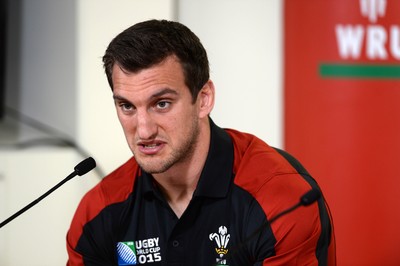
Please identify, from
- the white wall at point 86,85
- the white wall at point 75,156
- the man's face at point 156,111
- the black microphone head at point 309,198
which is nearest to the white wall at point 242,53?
the white wall at point 86,85

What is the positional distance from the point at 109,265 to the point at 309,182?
1.44 ft

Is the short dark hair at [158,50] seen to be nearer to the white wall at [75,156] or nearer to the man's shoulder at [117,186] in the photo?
the man's shoulder at [117,186]

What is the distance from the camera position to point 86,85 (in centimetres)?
212

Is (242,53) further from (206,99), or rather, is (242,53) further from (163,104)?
(163,104)

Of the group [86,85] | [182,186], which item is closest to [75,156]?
[86,85]

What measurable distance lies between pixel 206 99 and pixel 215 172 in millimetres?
150

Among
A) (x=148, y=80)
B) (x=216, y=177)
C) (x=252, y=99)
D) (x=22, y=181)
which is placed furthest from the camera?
(x=252, y=99)

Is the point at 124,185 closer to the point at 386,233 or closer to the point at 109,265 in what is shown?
the point at 109,265

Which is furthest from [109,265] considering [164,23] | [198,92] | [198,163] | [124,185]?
[164,23]

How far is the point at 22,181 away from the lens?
2.11 metres

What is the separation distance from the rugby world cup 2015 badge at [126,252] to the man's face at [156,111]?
18cm

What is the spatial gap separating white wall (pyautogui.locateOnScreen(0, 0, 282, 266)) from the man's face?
81 cm

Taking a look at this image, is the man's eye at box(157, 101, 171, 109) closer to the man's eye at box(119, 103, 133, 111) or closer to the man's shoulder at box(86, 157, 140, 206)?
the man's eye at box(119, 103, 133, 111)

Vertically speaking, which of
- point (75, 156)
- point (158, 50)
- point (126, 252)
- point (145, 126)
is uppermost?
point (158, 50)
